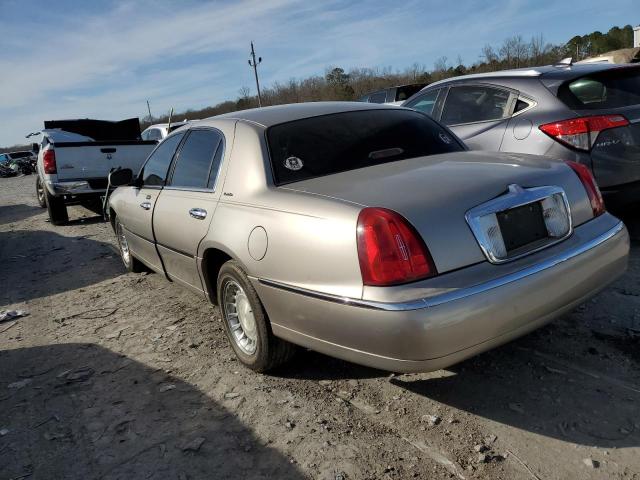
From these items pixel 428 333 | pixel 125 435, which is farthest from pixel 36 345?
pixel 428 333

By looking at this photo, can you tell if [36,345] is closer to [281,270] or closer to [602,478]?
[281,270]

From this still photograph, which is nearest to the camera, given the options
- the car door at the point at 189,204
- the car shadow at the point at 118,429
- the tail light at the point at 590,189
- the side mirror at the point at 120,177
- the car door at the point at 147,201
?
the car shadow at the point at 118,429

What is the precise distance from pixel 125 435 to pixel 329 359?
50.7 inches

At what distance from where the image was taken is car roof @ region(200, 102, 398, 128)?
3516 mm

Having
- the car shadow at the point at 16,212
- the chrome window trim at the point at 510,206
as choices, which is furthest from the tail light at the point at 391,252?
the car shadow at the point at 16,212

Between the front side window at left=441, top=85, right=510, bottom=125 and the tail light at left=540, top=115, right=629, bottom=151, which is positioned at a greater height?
the front side window at left=441, top=85, right=510, bottom=125

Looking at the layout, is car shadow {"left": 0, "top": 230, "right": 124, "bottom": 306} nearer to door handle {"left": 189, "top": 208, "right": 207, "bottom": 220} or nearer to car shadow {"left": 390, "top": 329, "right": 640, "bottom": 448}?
door handle {"left": 189, "top": 208, "right": 207, "bottom": 220}

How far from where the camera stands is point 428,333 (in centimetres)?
224

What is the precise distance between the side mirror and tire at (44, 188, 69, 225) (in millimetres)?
5519

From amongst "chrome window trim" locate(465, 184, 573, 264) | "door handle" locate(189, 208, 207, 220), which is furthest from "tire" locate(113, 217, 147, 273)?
"chrome window trim" locate(465, 184, 573, 264)

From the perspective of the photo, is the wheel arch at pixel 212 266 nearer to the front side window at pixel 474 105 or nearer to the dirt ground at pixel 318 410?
the dirt ground at pixel 318 410

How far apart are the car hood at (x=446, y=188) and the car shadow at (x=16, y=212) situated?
1108 centimetres

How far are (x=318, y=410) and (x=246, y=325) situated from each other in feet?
2.60

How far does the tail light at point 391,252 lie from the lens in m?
2.32
